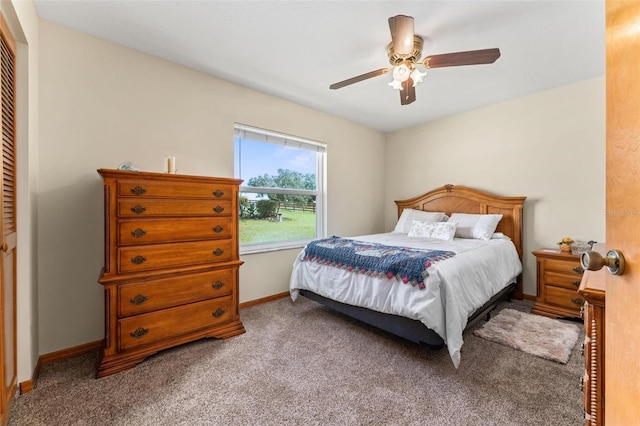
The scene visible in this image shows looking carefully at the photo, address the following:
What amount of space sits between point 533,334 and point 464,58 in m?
2.29

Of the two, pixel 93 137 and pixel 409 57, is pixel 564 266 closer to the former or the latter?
pixel 409 57

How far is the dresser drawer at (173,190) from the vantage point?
74.2 inches

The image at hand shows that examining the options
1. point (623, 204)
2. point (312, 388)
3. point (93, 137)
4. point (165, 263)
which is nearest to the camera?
point (623, 204)

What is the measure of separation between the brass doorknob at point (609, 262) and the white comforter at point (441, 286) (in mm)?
1294

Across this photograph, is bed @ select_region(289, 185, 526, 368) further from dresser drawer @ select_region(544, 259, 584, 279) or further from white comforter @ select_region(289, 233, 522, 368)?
dresser drawer @ select_region(544, 259, 584, 279)

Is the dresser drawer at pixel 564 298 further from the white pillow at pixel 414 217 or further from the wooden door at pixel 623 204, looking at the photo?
the wooden door at pixel 623 204

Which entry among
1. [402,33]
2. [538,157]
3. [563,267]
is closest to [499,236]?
[563,267]

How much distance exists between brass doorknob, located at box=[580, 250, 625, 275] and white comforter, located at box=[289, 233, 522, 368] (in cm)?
129

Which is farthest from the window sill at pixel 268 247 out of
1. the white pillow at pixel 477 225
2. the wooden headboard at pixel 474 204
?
the white pillow at pixel 477 225

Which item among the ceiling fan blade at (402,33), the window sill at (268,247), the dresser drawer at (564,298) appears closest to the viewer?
the ceiling fan blade at (402,33)

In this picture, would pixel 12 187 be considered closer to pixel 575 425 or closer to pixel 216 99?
pixel 216 99

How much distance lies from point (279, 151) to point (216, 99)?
95 centimetres

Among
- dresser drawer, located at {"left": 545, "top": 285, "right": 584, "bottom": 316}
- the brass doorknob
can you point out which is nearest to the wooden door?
the brass doorknob

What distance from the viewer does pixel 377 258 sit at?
2.26 m
